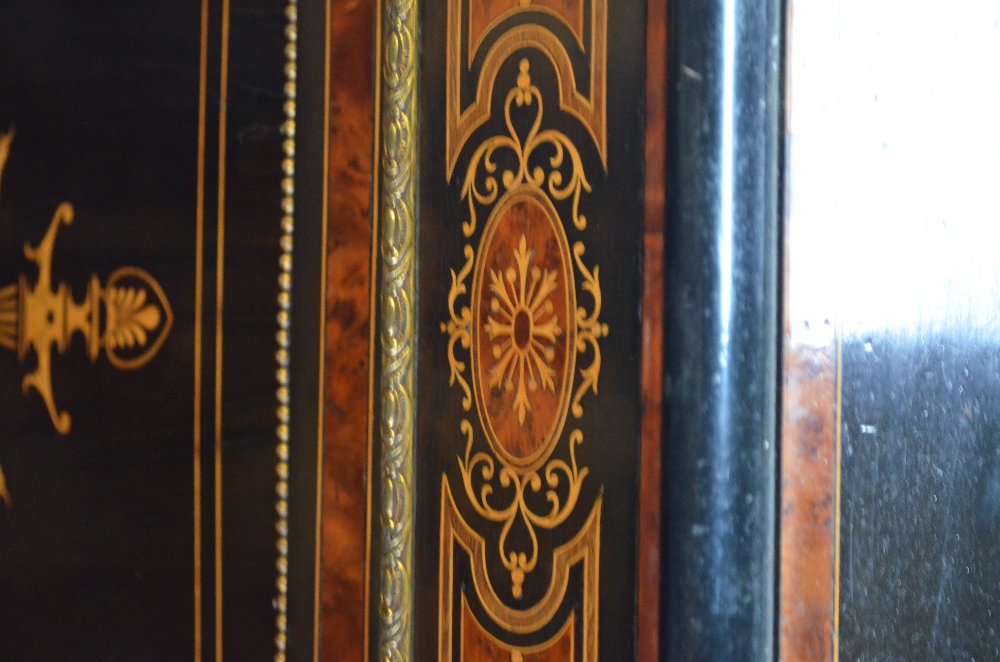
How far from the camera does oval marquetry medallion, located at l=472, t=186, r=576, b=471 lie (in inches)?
41.1

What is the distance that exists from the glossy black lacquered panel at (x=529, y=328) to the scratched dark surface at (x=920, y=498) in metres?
0.28

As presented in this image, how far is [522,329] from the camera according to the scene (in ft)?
3.53

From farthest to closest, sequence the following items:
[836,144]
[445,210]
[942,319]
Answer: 1. [942,319]
2. [445,210]
3. [836,144]

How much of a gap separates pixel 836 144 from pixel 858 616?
Answer: 1.70ft

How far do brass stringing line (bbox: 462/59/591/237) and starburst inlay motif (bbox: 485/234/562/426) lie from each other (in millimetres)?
64

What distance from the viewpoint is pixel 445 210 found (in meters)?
1.17

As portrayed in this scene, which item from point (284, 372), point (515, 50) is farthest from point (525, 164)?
point (284, 372)

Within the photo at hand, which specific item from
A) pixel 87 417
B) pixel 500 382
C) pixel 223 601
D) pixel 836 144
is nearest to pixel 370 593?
pixel 223 601

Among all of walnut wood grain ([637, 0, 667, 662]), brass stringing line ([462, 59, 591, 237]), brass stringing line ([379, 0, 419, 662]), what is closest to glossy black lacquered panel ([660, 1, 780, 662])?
walnut wood grain ([637, 0, 667, 662])

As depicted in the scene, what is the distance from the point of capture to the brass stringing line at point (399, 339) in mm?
1195

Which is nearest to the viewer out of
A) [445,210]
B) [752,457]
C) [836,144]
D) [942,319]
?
[752,457]

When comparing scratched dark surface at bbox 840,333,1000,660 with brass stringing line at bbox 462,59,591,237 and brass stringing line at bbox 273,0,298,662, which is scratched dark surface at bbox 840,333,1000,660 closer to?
brass stringing line at bbox 462,59,591,237

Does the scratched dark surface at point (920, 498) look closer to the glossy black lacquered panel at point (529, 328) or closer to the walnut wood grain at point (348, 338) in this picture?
the glossy black lacquered panel at point (529, 328)

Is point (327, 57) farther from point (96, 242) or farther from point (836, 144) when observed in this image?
point (836, 144)
